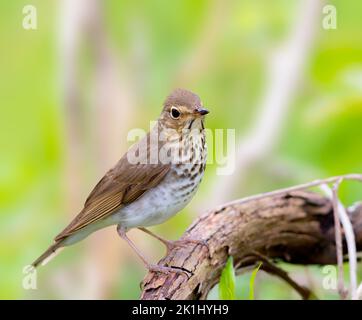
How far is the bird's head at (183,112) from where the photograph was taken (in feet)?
14.7

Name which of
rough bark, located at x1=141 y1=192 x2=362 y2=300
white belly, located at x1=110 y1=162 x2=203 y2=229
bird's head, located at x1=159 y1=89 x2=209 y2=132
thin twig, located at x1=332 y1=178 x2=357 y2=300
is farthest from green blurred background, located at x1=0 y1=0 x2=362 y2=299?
bird's head, located at x1=159 y1=89 x2=209 y2=132

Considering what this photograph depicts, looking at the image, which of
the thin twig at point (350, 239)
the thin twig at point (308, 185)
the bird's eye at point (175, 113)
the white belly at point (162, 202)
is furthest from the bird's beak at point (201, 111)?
the thin twig at point (350, 239)

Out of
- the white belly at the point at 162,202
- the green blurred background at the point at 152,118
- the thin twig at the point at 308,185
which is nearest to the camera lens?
the thin twig at the point at 308,185

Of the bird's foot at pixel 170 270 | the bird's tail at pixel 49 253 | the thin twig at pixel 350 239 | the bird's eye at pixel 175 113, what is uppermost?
the bird's eye at pixel 175 113

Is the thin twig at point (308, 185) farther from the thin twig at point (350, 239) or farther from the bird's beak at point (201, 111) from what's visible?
the bird's beak at point (201, 111)

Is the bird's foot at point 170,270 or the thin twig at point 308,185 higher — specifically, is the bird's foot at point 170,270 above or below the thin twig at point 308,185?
below

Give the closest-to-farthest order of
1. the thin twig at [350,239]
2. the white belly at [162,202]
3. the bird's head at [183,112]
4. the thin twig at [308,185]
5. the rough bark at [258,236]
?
the thin twig at [350,239]
the rough bark at [258,236]
the thin twig at [308,185]
the white belly at [162,202]
the bird's head at [183,112]

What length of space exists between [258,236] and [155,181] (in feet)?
1.73

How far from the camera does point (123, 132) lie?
5449 millimetres

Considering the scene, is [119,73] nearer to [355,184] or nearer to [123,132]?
[123,132]

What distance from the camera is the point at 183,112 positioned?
14.8 feet

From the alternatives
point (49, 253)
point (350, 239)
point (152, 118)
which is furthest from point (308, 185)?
point (152, 118)
